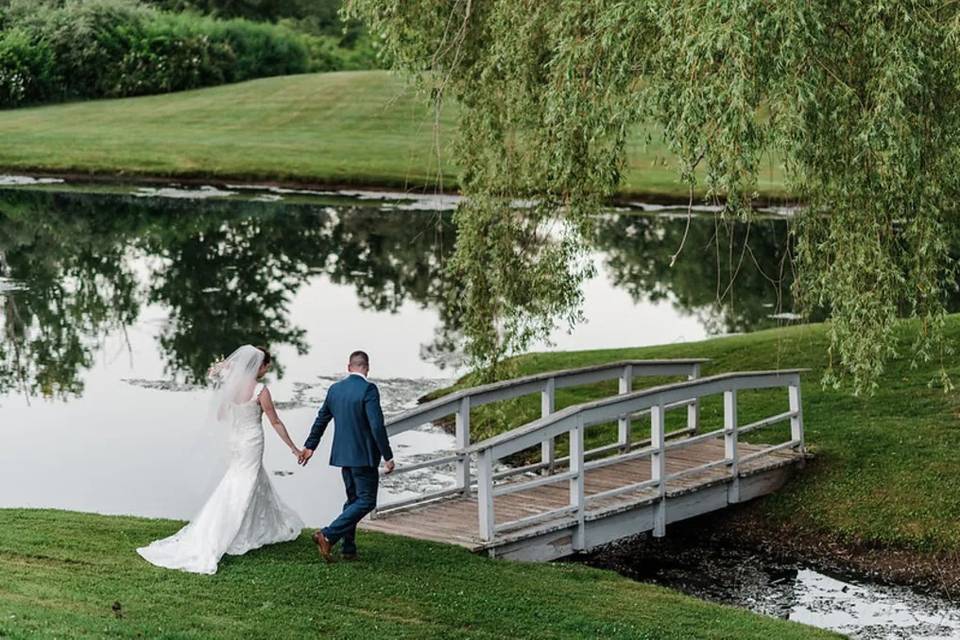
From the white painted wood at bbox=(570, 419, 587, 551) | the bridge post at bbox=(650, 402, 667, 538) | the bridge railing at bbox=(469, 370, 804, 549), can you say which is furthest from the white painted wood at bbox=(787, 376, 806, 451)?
the white painted wood at bbox=(570, 419, 587, 551)

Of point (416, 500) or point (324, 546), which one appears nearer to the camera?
point (324, 546)

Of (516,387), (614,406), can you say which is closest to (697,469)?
(614,406)

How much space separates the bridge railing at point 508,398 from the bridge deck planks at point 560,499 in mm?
210

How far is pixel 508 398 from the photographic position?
19109mm

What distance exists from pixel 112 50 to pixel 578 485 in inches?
2576

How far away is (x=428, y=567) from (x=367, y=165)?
47952 millimetres

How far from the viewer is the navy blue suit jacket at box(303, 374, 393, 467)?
44.8 feet

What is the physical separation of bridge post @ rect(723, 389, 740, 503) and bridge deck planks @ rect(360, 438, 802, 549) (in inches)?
5.4

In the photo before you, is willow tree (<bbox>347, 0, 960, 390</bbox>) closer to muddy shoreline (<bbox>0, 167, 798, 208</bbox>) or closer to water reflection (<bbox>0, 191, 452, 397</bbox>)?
water reflection (<bbox>0, 191, 452, 397</bbox>)

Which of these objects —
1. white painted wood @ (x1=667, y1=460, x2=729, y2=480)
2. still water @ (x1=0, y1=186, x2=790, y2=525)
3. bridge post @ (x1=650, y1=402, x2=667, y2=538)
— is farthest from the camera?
still water @ (x1=0, y1=186, x2=790, y2=525)

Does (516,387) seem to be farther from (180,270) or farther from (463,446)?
(180,270)

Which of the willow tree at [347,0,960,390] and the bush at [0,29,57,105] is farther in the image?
the bush at [0,29,57,105]

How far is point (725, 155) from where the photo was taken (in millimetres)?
12859

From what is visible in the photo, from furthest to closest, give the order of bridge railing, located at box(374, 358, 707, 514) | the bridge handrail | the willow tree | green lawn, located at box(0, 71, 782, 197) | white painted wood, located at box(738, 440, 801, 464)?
green lawn, located at box(0, 71, 782, 197), white painted wood, located at box(738, 440, 801, 464), bridge railing, located at box(374, 358, 707, 514), the bridge handrail, the willow tree
